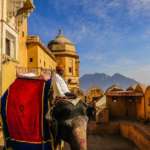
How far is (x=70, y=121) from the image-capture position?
215 inches

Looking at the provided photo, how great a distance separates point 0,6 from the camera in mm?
16406

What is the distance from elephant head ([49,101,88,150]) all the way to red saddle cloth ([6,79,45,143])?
0.34 metres

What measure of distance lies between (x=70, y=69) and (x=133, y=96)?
54.9 ft

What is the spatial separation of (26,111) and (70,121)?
87 centimetres

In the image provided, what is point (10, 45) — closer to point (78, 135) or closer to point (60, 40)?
point (78, 135)

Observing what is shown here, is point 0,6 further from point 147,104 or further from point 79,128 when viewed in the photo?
point 147,104

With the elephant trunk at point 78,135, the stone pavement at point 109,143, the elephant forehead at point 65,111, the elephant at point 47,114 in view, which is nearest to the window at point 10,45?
the stone pavement at point 109,143

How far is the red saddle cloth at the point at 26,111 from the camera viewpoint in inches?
223

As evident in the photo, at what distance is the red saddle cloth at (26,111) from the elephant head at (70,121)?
13.5 inches

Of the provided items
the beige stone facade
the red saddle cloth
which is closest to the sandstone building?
the red saddle cloth

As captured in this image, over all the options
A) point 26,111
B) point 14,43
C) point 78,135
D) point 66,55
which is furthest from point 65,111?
point 66,55

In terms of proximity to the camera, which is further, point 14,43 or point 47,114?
point 14,43

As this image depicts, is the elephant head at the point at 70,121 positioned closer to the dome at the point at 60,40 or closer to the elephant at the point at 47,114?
the elephant at the point at 47,114

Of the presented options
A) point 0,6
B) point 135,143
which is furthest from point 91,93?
point 0,6
